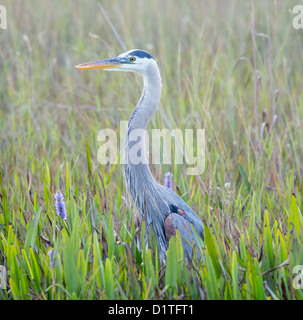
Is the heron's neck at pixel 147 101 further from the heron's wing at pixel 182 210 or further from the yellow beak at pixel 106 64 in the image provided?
the heron's wing at pixel 182 210

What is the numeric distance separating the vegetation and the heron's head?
39 cm

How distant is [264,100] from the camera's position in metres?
3.30

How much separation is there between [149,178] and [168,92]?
1.66 m

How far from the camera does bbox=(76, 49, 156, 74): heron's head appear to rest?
6.56ft

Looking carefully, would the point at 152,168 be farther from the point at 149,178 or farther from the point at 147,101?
the point at 147,101

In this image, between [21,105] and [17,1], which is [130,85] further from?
[17,1]

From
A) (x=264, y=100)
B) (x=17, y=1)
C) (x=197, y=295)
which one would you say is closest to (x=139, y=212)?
(x=197, y=295)

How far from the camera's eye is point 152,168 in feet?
9.13

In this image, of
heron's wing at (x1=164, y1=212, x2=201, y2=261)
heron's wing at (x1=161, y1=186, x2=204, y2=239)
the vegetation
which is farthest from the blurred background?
heron's wing at (x1=164, y1=212, x2=201, y2=261)

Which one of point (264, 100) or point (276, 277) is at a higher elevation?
point (264, 100)

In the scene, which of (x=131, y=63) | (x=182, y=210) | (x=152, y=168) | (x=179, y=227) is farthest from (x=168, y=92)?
(x=179, y=227)

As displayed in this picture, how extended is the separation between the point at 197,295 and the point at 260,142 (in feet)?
4.24

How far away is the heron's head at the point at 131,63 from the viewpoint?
78.7 inches

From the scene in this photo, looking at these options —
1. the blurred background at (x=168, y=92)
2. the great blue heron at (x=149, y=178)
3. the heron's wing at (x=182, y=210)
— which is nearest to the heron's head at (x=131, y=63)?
the great blue heron at (x=149, y=178)
